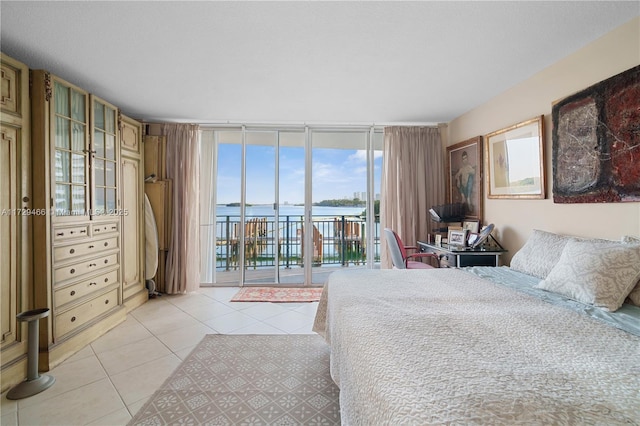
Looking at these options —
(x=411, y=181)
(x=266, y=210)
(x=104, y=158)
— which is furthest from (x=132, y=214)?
(x=411, y=181)

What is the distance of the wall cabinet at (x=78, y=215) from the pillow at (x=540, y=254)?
3.81 m

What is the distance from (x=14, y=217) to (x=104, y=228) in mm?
817

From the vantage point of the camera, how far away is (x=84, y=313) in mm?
2504

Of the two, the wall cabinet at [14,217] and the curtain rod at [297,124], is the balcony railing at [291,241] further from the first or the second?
the wall cabinet at [14,217]

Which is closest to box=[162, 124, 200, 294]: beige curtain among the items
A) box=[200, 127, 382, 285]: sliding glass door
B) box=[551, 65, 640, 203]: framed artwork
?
box=[200, 127, 382, 285]: sliding glass door

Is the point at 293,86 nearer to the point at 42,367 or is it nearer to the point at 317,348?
the point at 317,348

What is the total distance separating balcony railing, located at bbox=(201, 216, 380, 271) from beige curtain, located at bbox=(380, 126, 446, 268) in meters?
0.46

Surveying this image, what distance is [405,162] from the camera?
4004 mm

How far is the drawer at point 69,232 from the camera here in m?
2.25

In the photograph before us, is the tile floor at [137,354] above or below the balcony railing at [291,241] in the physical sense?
below

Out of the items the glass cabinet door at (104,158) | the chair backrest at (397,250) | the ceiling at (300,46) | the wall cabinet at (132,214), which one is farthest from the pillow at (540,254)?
the wall cabinet at (132,214)

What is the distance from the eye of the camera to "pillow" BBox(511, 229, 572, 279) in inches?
79.5

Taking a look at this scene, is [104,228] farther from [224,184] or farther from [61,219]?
[224,184]

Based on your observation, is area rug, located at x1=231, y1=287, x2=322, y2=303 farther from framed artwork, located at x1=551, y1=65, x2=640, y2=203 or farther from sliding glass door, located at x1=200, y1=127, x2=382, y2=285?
framed artwork, located at x1=551, y1=65, x2=640, y2=203
